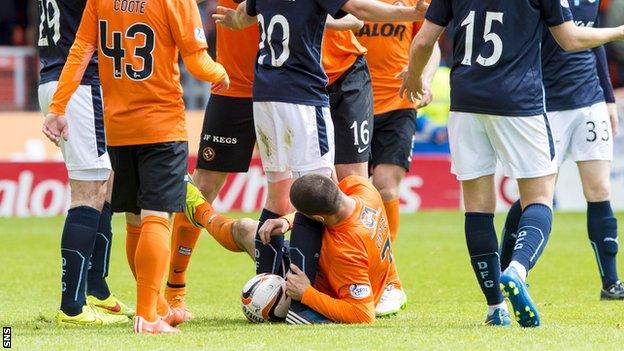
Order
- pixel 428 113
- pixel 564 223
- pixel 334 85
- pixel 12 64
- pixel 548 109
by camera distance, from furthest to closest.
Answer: pixel 12 64
pixel 428 113
pixel 564 223
pixel 548 109
pixel 334 85

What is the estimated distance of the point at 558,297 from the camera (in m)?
9.10

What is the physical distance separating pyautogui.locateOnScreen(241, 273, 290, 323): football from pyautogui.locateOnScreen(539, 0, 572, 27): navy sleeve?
7.10 ft

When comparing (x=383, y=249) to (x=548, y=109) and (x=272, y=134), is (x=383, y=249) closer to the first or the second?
(x=272, y=134)

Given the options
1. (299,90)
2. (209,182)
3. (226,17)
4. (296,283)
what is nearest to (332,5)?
(299,90)

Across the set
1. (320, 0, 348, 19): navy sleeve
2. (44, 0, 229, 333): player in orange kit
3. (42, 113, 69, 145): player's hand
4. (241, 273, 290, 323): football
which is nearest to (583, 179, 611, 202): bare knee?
(241, 273, 290, 323): football

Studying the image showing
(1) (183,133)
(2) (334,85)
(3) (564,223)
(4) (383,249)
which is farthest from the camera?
(3) (564,223)

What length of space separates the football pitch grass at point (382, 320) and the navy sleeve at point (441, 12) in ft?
5.48

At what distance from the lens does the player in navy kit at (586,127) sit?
8.94 meters

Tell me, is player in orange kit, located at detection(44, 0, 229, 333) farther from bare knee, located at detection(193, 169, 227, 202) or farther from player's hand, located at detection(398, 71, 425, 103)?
bare knee, located at detection(193, 169, 227, 202)

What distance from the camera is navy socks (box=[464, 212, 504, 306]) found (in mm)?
7160

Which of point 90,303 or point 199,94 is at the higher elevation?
point 90,303

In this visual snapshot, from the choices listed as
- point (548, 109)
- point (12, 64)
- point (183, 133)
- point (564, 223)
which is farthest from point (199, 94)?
point (183, 133)

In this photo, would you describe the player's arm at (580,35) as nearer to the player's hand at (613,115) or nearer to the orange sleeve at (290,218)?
the orange sleeve at (290,218)

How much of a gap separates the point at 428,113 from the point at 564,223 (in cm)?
424
